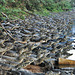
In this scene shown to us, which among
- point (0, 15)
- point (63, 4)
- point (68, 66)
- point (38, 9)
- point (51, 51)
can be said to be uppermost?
point (63, 4)

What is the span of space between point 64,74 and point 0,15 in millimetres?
8826

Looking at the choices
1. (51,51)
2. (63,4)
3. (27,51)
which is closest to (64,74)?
(27,51)

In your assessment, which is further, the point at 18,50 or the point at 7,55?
the point at 18,50

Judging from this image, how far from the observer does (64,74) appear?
19.2 ft

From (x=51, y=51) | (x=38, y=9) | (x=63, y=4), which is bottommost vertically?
(x=51, y=51)

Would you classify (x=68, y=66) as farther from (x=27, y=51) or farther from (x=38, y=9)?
(x=38, y=9)

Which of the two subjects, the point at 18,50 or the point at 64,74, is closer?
the point at 64,74

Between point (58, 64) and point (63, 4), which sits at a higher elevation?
point (63, 4)

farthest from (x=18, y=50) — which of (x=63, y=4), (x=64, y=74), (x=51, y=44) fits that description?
(x=63, y=4)

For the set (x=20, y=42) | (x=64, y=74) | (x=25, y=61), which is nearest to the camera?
(x=64, y=74)

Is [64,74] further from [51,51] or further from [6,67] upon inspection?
[51,51]

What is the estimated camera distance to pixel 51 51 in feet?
28.9

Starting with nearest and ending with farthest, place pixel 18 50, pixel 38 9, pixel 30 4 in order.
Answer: pixel 18 50 → pixel 30 4 → pixel 38 9

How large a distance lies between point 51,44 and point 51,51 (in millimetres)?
1079
